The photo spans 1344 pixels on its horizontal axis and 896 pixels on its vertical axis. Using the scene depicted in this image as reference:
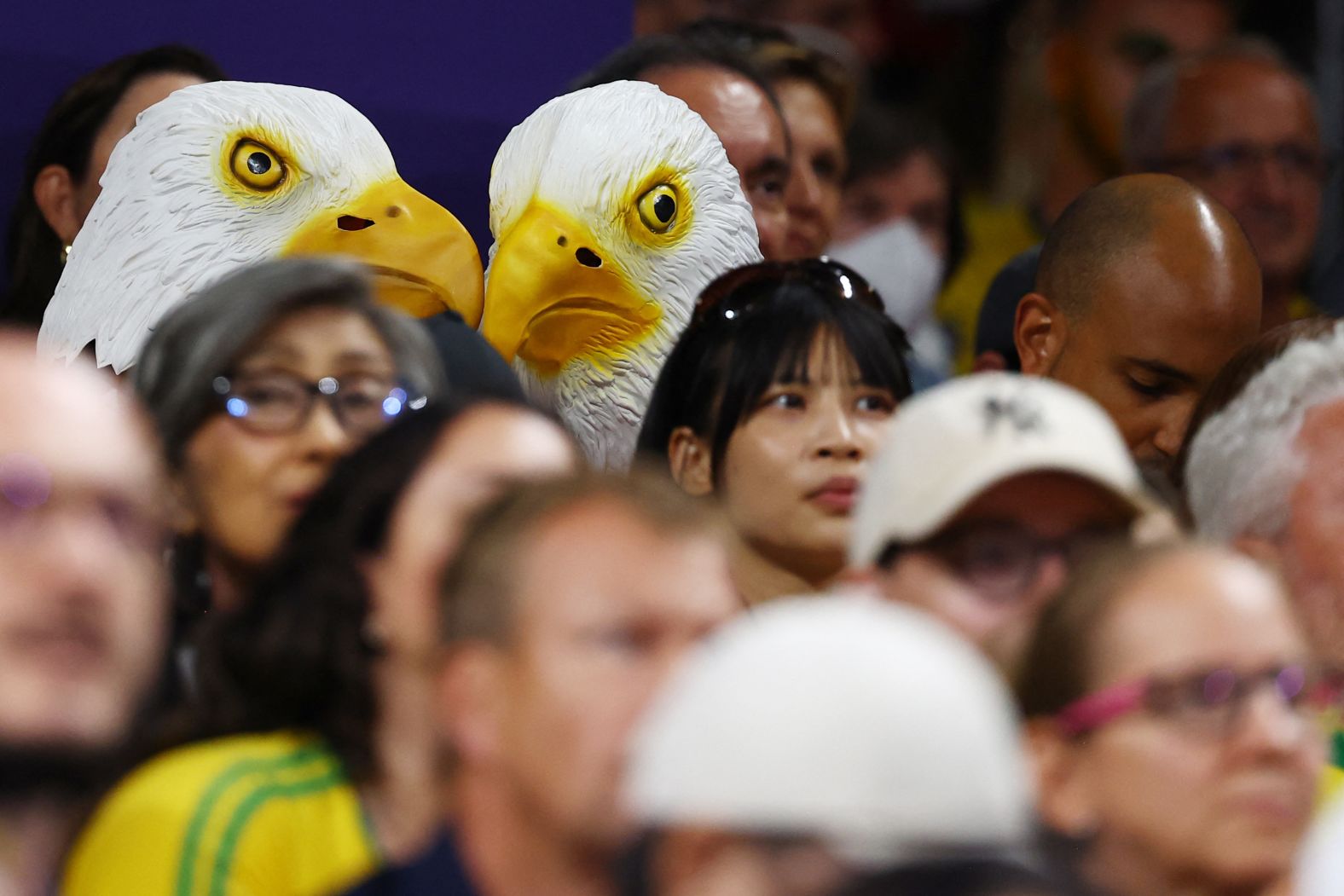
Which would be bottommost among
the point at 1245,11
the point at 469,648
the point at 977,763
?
the point at 1245,11

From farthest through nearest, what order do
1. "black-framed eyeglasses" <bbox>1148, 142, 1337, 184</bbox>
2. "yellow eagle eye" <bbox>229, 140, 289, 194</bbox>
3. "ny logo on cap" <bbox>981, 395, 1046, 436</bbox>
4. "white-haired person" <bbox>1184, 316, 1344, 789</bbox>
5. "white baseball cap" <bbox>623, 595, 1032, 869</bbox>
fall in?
1. "black-framed eyeglasses" <bbox>1148, 142, 1337, 184</bbox>
2. "yellow eagle eye" <bbox>229, 140, 289, 194</bbox>
3. "white-haired person" <bbox>1184, 316, 1344, 789</bbox>
4. "ny logo on cap" <bbox>981, 395, 1046, 436</bbox>
5. "white baseball cap" <bbox>623, 595, 1032, 869</bbox>

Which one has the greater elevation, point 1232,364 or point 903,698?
point 903,698

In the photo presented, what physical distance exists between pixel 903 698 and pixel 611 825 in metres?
0.39

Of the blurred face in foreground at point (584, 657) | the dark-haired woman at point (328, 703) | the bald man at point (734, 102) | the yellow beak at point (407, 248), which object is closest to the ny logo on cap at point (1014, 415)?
the dark-haired woman at point (328, 703)

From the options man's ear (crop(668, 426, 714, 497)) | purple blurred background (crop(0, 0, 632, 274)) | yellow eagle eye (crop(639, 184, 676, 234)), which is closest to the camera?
man's ear (crop(668, 426, 714, 497))

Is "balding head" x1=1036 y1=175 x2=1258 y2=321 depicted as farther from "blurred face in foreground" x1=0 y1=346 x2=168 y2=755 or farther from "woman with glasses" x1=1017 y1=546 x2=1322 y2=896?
"blurred face in foreground" x1=0 y1=346 x2=168 y2=755

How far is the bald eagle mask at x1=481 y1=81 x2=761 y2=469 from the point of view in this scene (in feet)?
10.0

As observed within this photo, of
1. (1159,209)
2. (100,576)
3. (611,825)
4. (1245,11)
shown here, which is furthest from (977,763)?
(1245,11)

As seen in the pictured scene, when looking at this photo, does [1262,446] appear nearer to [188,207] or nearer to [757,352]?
[757,352]

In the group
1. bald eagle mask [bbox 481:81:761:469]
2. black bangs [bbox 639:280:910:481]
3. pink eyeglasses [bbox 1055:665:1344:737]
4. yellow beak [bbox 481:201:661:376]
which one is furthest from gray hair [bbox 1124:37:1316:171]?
pink eyeglasses [bbox 1055:665:1344:737]

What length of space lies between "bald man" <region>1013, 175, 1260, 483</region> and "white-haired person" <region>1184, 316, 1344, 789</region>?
14.4 inches

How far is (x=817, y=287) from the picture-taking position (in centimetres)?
287

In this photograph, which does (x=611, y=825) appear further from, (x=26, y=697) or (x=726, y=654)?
(x=26, y=697)

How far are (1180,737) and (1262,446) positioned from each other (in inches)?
35.1
